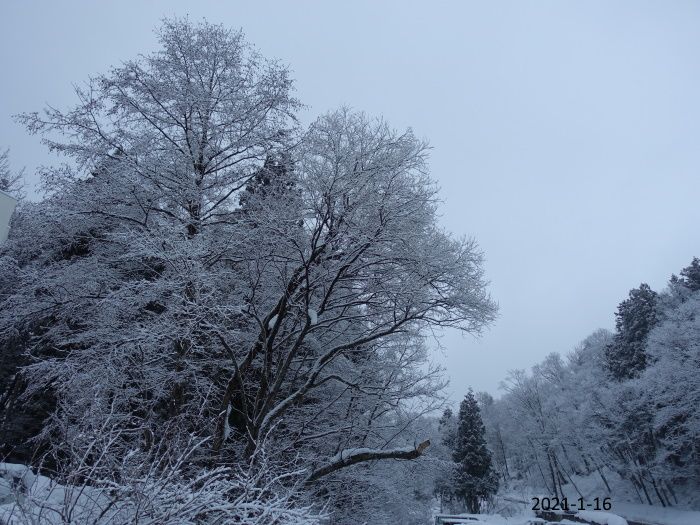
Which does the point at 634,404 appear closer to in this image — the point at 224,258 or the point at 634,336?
the point at 634,336

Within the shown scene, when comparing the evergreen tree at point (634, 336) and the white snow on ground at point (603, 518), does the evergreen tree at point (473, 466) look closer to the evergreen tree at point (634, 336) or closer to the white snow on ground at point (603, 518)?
the evergreen tree at point (634, 336)

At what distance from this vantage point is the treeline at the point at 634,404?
23.2 meters

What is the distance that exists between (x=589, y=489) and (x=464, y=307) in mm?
45320

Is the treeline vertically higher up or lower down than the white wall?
higher up

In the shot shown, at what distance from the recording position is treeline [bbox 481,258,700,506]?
76.2 ft

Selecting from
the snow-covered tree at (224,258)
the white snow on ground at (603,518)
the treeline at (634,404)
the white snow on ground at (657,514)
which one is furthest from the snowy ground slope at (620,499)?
the snow-covered tree at (224,258)

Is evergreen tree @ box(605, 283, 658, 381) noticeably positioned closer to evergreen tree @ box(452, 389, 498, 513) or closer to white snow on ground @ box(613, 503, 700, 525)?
white snow on ground @ box(613, 503, 700, 525)

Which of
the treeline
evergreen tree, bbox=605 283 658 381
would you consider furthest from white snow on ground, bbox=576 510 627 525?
evergreen tree, bbox=605 283 658 381

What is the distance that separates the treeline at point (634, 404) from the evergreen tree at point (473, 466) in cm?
601

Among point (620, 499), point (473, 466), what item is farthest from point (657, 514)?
point (473, 466)

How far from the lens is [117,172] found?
7.21 m

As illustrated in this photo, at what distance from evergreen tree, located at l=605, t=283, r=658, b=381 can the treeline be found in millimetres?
77

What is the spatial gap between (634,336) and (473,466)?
724 inches

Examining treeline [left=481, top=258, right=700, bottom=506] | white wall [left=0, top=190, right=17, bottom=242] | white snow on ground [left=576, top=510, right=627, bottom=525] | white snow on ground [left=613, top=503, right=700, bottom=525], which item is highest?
treeline [left=481, top=258, right=700, bottom=506]
